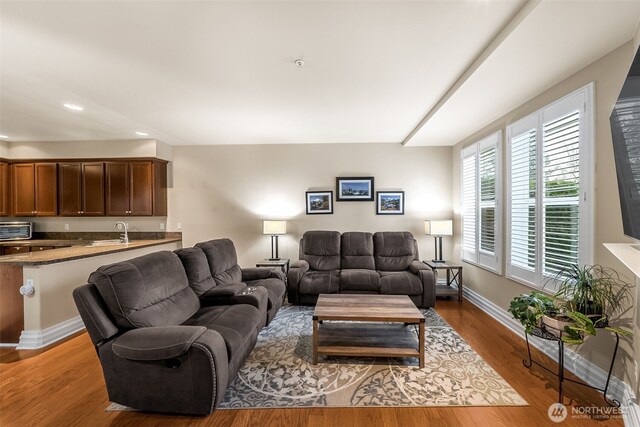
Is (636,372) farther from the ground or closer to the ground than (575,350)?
farther from the ground

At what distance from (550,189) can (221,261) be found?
3.56m

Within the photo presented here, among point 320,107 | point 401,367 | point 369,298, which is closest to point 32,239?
point 320,107

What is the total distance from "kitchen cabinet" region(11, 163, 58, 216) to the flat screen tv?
698 centimetres

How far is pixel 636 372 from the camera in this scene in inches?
66.0

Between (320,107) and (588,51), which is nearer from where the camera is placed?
(588,51)

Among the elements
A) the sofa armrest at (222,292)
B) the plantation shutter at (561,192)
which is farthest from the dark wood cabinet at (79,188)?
the plantation shutter at (561,192)

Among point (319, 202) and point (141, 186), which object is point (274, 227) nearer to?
point (319, 202)

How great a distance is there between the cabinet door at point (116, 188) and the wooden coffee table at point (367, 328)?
13.1ft

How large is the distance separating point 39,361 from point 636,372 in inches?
188

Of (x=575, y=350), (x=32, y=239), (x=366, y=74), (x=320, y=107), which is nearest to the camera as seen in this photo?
(x=575, y=350)

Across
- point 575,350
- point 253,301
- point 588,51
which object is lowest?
point 575,350

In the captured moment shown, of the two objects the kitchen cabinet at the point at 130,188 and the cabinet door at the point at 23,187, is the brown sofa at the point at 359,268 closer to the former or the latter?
the kitchen cabinet at the point at 130,188

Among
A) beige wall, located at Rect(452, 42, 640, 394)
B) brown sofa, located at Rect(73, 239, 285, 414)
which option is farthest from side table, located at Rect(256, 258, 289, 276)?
beige wall, located at Rect(452, 42, 640, 394)

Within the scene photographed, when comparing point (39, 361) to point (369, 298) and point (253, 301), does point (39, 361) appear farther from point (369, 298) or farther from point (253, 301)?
point (369, 298)
